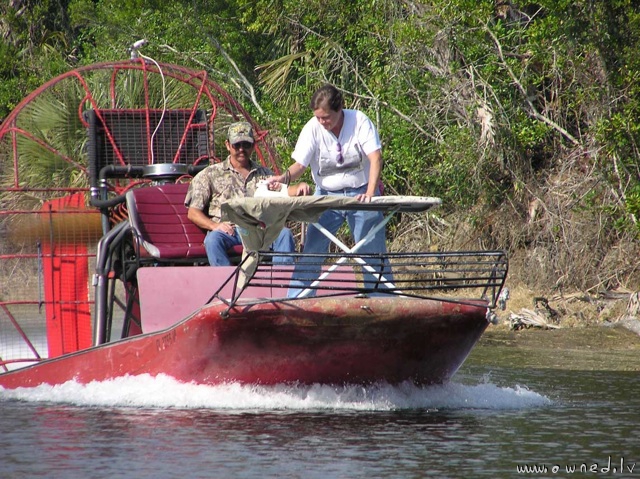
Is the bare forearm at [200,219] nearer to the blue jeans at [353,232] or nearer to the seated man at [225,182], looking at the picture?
the seated man at [225,182]

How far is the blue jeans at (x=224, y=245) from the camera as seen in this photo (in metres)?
8.43

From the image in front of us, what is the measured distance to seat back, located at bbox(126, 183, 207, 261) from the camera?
8680 mm

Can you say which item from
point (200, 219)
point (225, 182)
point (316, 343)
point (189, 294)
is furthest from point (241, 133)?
point (316, 343)

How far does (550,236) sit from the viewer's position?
14609mm

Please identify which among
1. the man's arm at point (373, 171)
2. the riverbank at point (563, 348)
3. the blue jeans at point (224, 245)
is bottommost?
the riverbank at point (563, 348)

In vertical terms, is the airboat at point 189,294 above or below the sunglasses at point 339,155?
below

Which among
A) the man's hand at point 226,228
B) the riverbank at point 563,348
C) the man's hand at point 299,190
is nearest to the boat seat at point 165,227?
the man's hand at point 226,228

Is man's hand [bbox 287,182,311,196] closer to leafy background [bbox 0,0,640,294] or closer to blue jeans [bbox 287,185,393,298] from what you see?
blue jeans [bbox 287,185,393,298]

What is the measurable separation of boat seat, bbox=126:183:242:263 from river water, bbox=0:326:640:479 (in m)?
1.13

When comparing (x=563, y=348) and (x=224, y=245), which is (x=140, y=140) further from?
(x=563, y=348)

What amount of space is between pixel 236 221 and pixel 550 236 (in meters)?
8.20

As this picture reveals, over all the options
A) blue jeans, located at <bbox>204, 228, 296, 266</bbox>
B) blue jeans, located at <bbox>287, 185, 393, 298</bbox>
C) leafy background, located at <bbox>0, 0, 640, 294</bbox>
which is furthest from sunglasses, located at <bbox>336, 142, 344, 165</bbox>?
leafy background, located at <bbox>0, 0, 640, 294</bbox>

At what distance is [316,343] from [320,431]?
680 mm

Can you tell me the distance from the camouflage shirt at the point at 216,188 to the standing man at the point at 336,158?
95 cm
